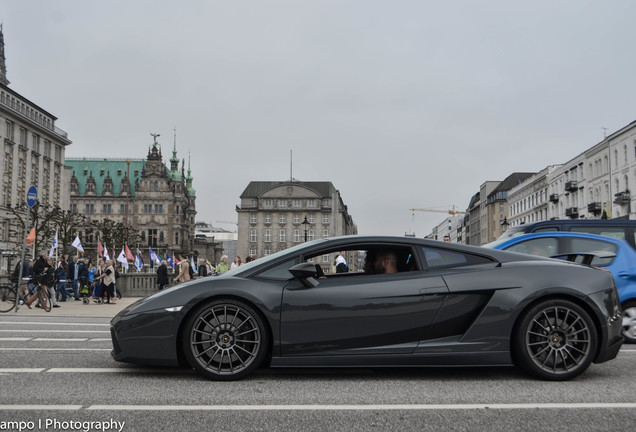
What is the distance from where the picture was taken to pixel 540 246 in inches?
400

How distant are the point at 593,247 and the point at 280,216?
5324 inches

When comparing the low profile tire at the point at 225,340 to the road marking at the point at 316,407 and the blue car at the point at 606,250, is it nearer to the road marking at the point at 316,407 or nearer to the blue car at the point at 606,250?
the road marking at the point at 316,407

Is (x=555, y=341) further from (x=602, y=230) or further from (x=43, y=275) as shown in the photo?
(x=43, y=275)

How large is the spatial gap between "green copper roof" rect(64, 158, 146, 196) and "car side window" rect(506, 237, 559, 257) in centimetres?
14838

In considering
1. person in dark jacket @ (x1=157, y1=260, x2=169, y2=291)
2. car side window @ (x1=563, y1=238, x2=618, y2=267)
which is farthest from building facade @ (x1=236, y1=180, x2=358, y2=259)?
car side window @ (x1=563, y1=238, x2=618, y2=267)

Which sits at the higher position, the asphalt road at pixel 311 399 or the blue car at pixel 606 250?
the blue car at pixel 606 250

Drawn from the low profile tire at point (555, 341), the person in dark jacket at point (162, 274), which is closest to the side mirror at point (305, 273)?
the low profile tire at point (555, 341)

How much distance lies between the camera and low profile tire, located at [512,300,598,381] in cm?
565

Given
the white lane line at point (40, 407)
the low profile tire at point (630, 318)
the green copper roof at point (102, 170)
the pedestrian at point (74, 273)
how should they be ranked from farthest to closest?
the green copper roof at point (102, 170)
the pedestrian at point (74, 273)
the low profile tire at point (630, 318)
the white lane line at point (40, 407)

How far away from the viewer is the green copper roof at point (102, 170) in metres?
153

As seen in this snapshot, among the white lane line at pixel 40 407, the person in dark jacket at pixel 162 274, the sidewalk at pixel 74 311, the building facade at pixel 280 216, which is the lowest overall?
the sidewalk at pixel 74 311

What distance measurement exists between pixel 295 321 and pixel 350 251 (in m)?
0.95

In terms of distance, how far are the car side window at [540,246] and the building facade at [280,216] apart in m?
133

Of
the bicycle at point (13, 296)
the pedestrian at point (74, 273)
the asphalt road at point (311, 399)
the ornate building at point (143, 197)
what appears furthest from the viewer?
the ornate building at point (143, 197)
